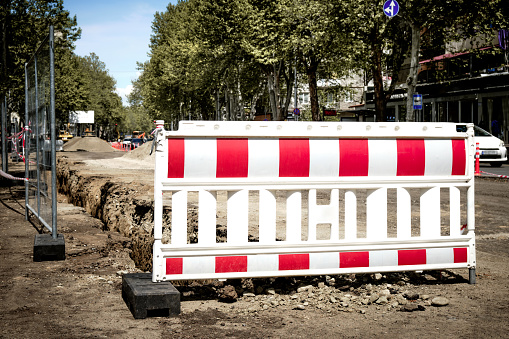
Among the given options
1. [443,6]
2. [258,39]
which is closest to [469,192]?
[443,6]

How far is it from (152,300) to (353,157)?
1862mm

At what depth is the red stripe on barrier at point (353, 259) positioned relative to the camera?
4852 millimetres

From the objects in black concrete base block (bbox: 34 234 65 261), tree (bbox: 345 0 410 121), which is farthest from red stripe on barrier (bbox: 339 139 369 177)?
tree (bbox: 345 0 410 121)

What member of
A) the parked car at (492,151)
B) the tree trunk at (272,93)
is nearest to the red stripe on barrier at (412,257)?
the parked car at (492,151)

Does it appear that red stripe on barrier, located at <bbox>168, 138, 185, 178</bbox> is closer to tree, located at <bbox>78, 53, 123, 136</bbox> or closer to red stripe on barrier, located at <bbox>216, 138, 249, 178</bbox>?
red stripe on barrier, located at <bbox>216, 138, 249, 178</bbox>

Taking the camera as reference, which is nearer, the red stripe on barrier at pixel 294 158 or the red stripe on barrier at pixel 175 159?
the red stripe on barrier at pixel 175 159

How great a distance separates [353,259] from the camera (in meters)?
4.88

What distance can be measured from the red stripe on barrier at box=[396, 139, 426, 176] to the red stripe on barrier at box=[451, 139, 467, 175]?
283 millimetres

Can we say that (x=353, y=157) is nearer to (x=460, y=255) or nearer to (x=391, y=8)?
(x=460, y=255)

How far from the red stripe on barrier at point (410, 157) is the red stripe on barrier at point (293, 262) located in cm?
102

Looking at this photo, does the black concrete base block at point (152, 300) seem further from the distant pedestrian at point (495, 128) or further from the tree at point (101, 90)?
the tree at point (101, 90)

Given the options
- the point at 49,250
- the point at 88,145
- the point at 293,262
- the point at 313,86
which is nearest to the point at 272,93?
the point at 313,86

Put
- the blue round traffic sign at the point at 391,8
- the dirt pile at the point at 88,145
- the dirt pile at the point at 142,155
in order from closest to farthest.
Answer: the blue round traffic sign at the point at 391,8, the dirt pile at the point at 142,155, the dirt pile at the point at 88,145

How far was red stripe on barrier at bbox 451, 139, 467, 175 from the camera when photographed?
5.10 metres
